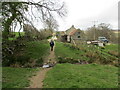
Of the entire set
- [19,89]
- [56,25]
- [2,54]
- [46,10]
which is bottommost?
[19,89]

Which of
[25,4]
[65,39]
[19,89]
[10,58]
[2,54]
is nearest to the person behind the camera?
[19,89]

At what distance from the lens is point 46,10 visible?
21.1m

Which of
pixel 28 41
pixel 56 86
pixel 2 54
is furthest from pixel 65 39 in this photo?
pixel 56 86

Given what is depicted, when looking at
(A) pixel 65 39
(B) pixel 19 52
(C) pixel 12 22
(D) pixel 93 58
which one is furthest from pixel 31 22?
Answer: (A) pixel 65 39

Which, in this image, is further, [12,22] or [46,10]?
[46,10]

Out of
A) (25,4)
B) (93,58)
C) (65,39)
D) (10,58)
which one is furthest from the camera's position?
(65,39)

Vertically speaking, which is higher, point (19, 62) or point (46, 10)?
point (46, 10)

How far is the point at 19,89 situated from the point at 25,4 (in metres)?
15.0

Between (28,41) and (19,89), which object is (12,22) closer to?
(28,41)

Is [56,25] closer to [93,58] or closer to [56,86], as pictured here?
[93,58]

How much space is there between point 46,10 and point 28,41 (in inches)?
247

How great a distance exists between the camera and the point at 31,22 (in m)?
19.5

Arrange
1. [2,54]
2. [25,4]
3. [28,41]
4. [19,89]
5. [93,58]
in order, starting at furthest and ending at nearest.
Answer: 1. [28,41]
2. [25,4]
3. [93,58]
4. [2,54]
5. [19,89]

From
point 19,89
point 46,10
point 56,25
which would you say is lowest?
point 19,89
